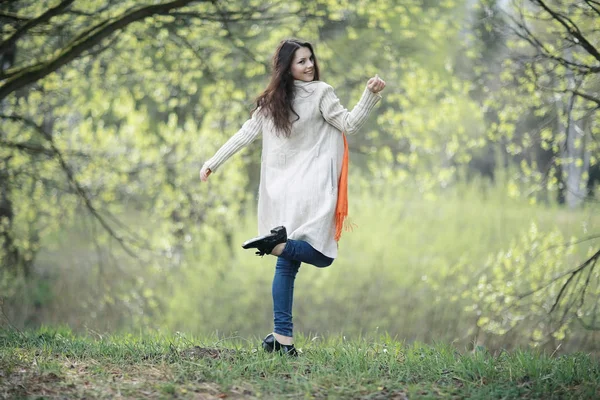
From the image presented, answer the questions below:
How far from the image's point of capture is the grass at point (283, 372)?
334 cm

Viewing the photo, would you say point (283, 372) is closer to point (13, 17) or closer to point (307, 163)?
point (307, 163)

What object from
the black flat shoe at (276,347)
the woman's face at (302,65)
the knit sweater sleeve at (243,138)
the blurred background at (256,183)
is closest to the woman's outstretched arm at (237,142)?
the knit sweater sleeve at (243,138)

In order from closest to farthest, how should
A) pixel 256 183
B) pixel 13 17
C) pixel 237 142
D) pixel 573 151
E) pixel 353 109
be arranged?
pixel 353 109
pixel 237 142
pixel 13 17
pixel 573 151
pixel 256 183

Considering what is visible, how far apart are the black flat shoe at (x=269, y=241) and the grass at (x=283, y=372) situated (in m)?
0.57

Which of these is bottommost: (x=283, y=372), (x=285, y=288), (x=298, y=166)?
(x=283, y=372)

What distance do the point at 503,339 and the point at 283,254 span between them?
20.9 ft

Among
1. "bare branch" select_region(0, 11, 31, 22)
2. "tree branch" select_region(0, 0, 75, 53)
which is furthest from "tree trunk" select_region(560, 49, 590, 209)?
"bare branch" select_region(0, 11, 31, 22)

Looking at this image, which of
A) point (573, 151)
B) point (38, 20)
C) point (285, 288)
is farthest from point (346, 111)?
point (573, 151)

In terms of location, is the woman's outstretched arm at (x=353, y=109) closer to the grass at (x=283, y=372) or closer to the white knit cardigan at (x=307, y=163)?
the white knit cardigan at (x=307, y=163)

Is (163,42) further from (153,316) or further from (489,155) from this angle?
(489,155)

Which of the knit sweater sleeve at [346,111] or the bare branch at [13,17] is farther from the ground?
the bare branch at [13,17]

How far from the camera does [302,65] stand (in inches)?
164

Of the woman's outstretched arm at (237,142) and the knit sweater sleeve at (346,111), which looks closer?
the knit sweater sleeve at (346,111)

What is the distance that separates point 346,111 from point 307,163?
0.36 m
